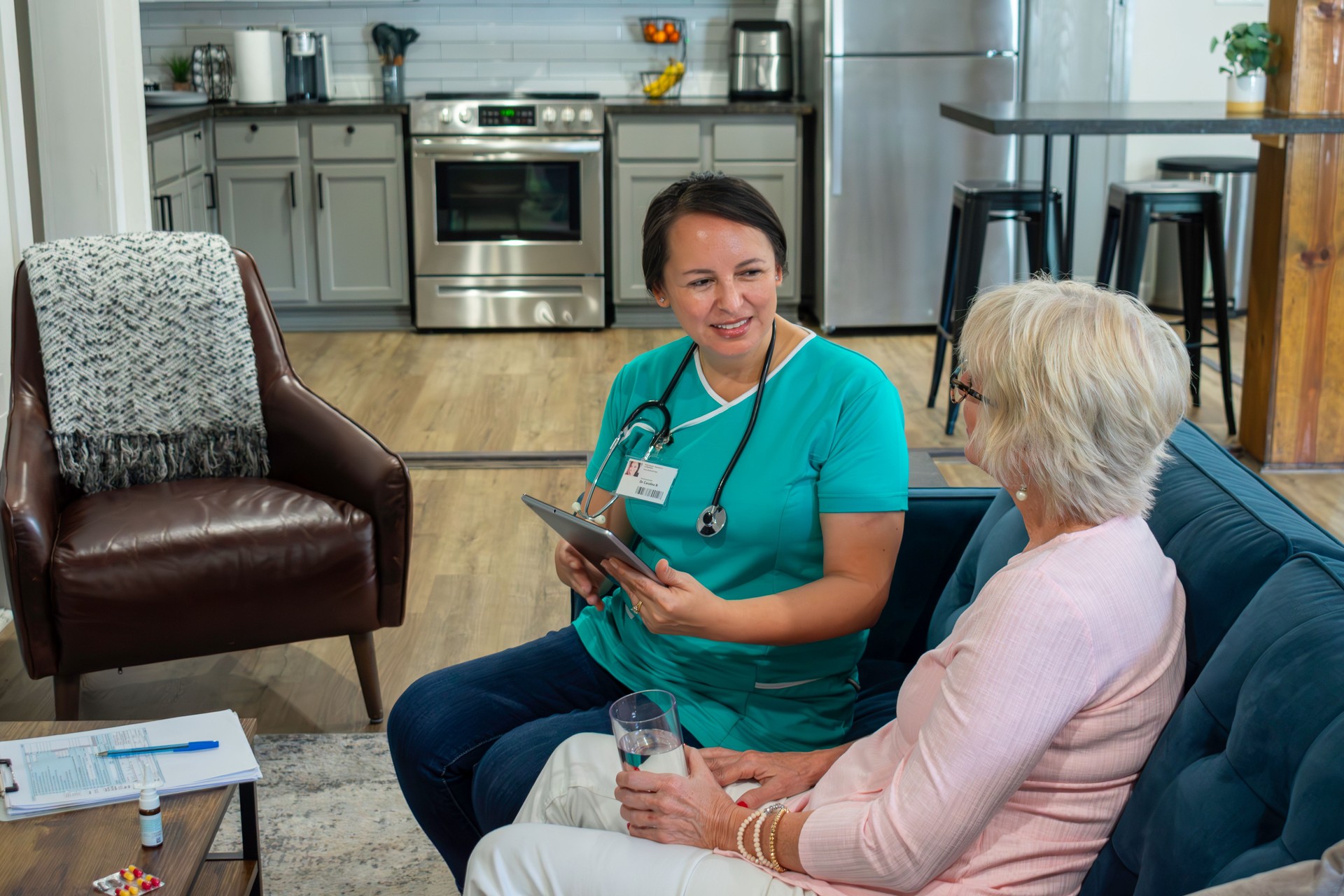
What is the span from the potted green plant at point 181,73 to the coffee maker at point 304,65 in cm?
47

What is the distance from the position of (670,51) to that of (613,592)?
4832 millimetres

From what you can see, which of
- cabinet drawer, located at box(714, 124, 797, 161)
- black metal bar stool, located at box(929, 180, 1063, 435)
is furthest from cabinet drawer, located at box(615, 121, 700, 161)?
black metal bar stool, located at box(929, 180, 1063, 435)

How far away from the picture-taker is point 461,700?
171 centimetres

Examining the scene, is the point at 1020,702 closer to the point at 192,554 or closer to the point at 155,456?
the point at 192,554

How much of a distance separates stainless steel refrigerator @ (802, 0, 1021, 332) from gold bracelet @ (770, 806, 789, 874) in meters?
4.59

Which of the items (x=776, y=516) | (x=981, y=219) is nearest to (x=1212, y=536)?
(x=776, y=516)

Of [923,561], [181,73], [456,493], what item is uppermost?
[181,73]

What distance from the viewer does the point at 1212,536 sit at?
132 centimetres

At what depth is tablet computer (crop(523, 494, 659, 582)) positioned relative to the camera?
4.74 feet

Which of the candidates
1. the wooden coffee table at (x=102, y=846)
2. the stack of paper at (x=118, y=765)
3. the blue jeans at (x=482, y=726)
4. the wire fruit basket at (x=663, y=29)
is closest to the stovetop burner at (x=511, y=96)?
the wire fruit basket at (x=663, y=29)

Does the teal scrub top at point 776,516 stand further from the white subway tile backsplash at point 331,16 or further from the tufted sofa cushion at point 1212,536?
the white subway tile backsplash at point 331,16

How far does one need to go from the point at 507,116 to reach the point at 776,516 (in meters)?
4.41

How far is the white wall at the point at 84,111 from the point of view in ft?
10.3

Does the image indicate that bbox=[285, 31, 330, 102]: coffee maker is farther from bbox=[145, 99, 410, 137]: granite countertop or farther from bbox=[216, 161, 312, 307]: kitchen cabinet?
bbox=[216, 161, 312, 307]: kitchen cabinet
